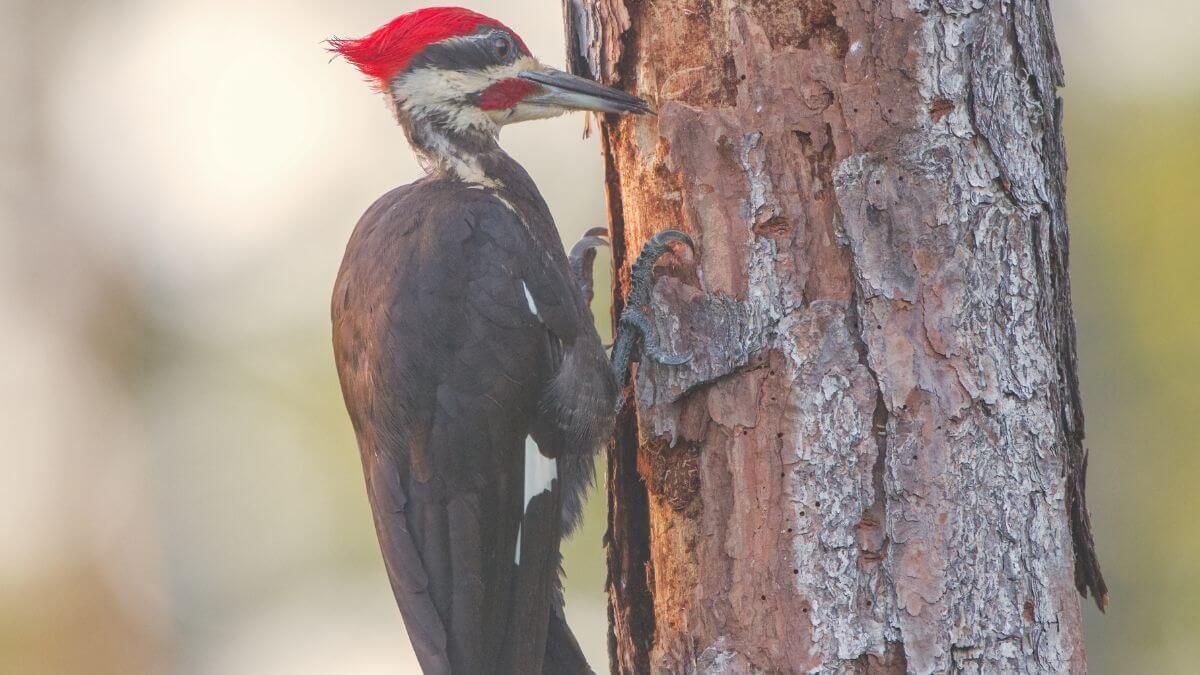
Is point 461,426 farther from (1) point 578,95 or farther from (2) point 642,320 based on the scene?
(1) point 578,95

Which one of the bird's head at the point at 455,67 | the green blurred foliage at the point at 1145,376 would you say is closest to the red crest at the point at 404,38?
the bird's head at the point at 455,67

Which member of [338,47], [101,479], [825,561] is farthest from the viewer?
[101,479]

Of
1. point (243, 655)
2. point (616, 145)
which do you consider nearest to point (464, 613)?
point (616, 145)

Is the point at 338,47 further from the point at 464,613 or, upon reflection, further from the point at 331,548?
the point at 331,548

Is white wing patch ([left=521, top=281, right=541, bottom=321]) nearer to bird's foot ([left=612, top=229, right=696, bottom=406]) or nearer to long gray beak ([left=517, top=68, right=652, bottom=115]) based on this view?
bird's foot ([left=612, top=229, right=696, bottom=406])

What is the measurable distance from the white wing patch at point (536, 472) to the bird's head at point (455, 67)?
2.90 ft

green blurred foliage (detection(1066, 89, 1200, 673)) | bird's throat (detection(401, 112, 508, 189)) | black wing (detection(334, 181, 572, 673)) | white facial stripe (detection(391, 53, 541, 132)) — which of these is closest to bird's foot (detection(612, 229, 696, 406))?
black wing (detection(334, 181, 572, 673))

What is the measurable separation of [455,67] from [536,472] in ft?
3.65

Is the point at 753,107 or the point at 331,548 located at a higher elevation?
the point at 753,107

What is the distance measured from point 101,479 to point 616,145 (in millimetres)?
5620

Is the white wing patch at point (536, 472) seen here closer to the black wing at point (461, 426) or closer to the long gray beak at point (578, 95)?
the black wing at point (461, 426)

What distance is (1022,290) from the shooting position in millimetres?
2199

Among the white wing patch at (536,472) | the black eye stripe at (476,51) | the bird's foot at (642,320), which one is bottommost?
the white wing patch at (536,472)

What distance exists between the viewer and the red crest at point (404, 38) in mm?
3068
